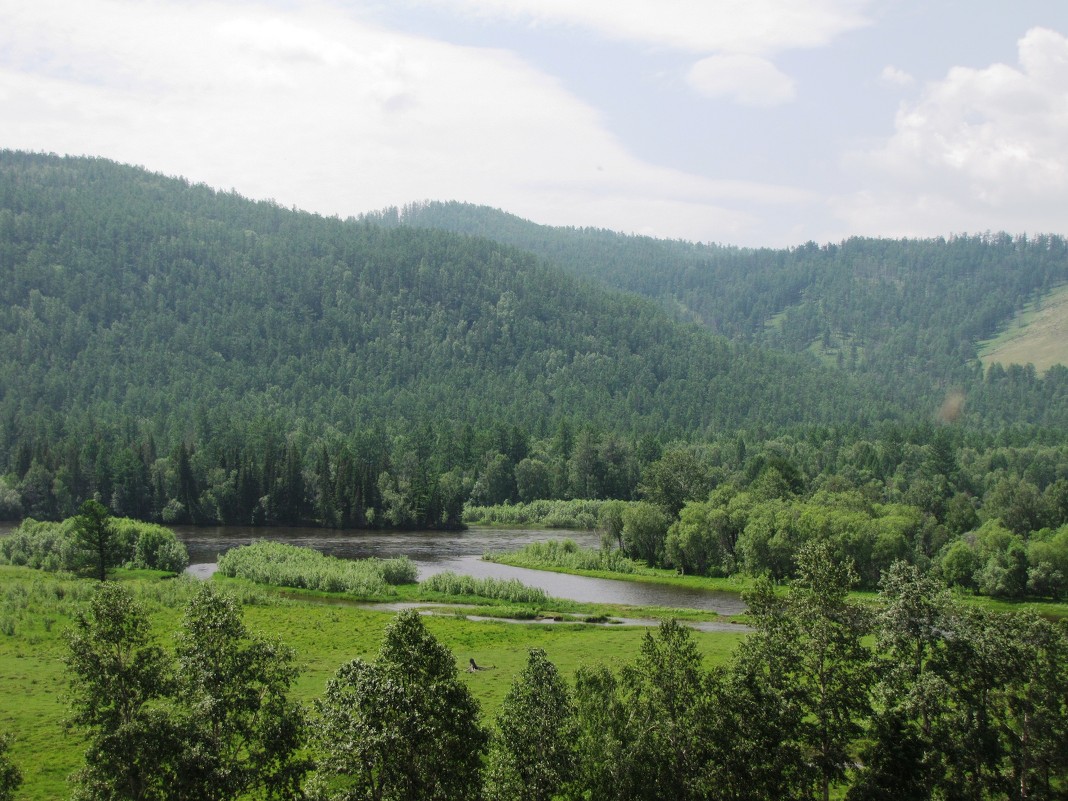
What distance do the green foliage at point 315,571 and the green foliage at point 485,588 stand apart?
17.0ft

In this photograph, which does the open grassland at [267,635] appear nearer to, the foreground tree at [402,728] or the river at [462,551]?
the river at [462,551]

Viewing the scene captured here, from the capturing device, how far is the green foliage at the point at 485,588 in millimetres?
99438

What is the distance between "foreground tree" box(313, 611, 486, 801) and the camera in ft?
110

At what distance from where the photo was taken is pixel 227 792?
112 ft

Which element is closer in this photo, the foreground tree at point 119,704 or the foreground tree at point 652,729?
the foreground tree at point 119,704

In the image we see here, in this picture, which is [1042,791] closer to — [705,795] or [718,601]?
[705,795]

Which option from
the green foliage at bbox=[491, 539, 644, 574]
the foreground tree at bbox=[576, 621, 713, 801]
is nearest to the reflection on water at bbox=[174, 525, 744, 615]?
the green foliage at bbox=[491, 539, 644, 574]

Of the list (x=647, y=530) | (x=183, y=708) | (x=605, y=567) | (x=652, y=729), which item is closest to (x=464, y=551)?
(x=605, y=567)

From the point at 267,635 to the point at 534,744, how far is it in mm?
15313

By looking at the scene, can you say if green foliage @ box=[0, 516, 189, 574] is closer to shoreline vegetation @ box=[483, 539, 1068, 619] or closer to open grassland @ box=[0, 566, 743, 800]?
open grassland @ box=[0, 566, 743, 800]

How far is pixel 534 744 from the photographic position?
3616 cm

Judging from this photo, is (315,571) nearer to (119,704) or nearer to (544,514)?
(119,704)

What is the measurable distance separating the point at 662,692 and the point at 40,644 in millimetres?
52946

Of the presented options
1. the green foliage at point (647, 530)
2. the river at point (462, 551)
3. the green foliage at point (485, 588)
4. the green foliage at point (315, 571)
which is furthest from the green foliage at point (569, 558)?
the green foliage at point (485, 588)
